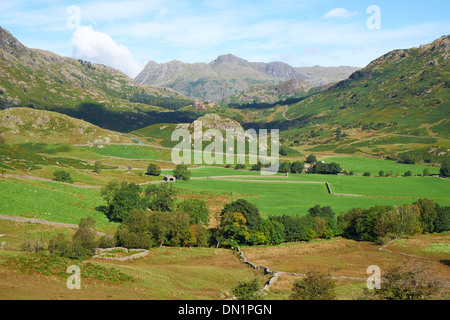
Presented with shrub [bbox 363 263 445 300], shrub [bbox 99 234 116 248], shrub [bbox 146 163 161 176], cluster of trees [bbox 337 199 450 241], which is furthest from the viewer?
shrub [bbox 146 163 161 176]

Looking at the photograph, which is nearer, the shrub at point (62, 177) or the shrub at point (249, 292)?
the shrub at point (249, 292)

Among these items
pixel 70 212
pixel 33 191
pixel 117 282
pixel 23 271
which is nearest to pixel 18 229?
pixel 70 212

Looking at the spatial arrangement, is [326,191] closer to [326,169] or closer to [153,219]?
[326,169]

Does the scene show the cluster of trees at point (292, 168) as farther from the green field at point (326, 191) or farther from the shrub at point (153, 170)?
the shrub at point (153, 170)

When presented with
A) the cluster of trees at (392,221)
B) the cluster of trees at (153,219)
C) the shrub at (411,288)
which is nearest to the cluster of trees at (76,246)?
the cluster of trees at (153,219)

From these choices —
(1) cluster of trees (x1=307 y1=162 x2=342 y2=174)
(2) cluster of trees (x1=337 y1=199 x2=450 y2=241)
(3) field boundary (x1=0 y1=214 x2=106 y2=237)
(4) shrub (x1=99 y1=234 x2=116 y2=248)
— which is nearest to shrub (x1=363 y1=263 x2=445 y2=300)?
(4) shrub (x1=99 y1=234 x2=116 y2=248)

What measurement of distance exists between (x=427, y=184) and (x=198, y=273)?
13447 cm

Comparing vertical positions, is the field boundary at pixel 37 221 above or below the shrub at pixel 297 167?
below

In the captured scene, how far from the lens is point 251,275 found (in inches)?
2078

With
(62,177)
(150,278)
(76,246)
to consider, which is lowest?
(150,278)

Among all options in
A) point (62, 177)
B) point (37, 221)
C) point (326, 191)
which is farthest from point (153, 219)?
point (326, 191)

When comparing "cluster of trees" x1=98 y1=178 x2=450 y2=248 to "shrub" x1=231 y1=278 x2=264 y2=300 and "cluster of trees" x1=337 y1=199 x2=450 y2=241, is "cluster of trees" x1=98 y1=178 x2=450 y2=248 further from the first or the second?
"shrub" x1=231 y1=278 x2=264 y2=300

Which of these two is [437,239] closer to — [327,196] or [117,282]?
[327,196]
